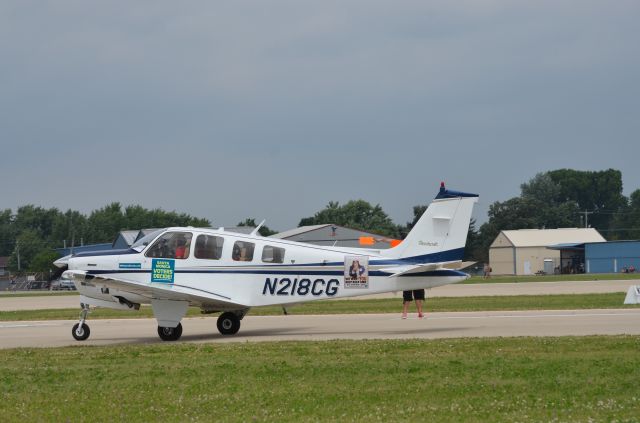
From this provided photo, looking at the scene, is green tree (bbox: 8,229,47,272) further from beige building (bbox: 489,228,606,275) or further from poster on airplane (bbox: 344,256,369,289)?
poster on airplane (bbox: 344,256,369,289)

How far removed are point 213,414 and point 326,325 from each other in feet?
43.8

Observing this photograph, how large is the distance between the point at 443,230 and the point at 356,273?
83.0 inches

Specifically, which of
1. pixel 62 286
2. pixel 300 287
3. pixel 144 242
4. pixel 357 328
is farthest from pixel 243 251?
pixel 62 286

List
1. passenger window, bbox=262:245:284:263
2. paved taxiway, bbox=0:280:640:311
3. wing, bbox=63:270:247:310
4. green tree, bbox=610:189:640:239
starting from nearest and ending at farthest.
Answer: wing, bbox=63:270:247:310 < passenger window, bbox=262:245:284:263 < paved taxiway, bbox=0:280:640:311 < green tree, bbox=610:189:640:239

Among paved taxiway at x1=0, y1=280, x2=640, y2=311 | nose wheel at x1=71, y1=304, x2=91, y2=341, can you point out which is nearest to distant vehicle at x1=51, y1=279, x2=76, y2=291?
paved taxiway at x1=0, y1=280, x2=640, y2=311

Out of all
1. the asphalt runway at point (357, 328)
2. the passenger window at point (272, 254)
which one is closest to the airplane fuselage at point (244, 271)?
the passenger window at point (272, 254)

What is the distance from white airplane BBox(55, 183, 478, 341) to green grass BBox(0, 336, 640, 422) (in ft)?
10.0

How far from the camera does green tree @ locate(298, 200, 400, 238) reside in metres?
125

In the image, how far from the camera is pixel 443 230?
18906mm

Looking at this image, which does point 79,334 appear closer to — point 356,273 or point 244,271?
point 244,271

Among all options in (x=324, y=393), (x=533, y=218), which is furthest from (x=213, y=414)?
(x=533, y=218)

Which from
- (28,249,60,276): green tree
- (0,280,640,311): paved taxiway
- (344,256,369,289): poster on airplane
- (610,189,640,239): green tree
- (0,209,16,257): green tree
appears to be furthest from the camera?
(610,189,640,239): green tree

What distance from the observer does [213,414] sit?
1005cm

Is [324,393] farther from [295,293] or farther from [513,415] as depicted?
[295,293]
